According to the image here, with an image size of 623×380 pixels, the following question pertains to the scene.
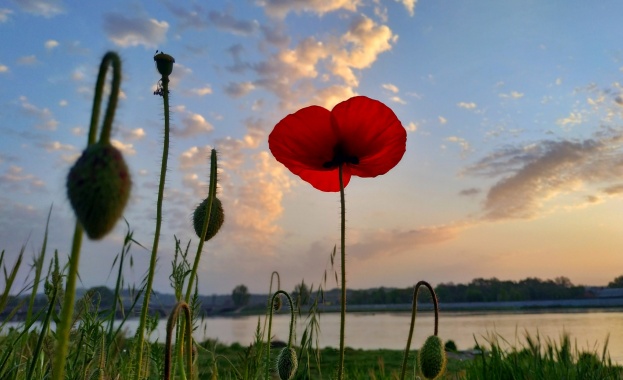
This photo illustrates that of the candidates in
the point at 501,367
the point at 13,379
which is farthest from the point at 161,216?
the point at 501,367

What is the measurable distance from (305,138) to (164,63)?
87 centimetres

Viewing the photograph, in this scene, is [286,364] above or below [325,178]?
below

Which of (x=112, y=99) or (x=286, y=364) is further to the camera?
(x=286, y=364)

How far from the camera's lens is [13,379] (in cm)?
248

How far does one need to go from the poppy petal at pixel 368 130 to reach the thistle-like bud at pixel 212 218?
665 millimetres

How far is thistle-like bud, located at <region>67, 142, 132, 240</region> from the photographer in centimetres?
104

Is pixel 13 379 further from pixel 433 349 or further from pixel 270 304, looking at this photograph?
pixel 433 349

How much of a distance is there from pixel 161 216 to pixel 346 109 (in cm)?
107

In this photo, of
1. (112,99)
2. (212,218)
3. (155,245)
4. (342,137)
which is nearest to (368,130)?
(342,137)

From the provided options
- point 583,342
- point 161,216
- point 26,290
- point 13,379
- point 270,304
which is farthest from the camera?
point 583,342

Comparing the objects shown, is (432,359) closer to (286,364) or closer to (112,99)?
(286,364)

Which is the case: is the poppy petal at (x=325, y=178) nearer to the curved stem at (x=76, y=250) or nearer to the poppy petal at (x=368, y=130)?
the poppy petal at (x=368, y=130)

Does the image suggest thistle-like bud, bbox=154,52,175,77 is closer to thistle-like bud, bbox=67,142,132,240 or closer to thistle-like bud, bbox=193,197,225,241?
thistle-like bud, bbox=193,197,225,241

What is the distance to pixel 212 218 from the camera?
1904 millimetres
